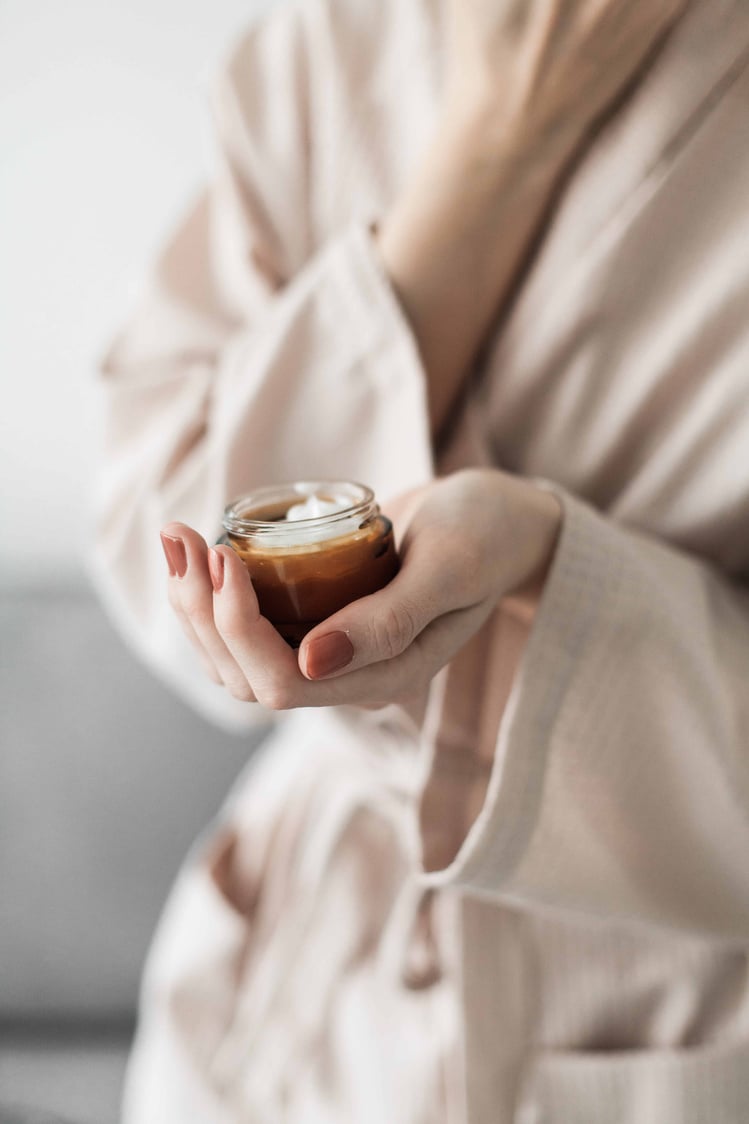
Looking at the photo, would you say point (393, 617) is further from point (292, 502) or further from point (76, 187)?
point (76, 187)

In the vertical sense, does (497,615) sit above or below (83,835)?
above

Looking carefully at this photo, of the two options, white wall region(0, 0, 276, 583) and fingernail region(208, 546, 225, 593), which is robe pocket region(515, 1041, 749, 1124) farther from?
white wall region(0, 0, 276, 583)

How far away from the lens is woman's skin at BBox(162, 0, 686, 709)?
404mm

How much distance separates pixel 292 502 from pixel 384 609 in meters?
0.14

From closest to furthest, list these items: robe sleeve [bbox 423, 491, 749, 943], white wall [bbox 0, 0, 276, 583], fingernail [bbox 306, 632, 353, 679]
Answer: fingernail [bbox 306, 632, 353, 679]
robe sleeve [bbox 423, 491, 749, 943]
white wall [bbox 0, 0, 276, 583]

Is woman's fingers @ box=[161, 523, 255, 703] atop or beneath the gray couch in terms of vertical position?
atop

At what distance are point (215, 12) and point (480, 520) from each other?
946 mm

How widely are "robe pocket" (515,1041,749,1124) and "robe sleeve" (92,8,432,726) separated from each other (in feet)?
1.26

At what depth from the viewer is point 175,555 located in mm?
416

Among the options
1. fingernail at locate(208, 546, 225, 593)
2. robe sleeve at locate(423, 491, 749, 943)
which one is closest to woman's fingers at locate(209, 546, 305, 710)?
fingernail at locate(208, 546, 225, 593)

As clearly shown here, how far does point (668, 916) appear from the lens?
62 centimetres

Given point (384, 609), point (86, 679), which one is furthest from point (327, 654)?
point (86, 679)

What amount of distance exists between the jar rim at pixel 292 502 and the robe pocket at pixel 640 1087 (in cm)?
47

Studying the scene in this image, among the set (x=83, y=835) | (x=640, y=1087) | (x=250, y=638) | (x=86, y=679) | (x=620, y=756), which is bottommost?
(x=83, y=835)
